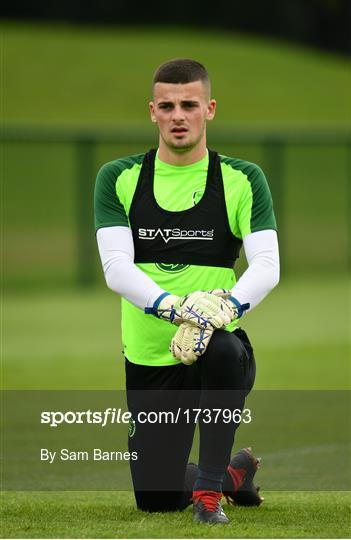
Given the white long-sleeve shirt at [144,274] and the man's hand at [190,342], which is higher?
the white long-sleeve shirt at [144,274]

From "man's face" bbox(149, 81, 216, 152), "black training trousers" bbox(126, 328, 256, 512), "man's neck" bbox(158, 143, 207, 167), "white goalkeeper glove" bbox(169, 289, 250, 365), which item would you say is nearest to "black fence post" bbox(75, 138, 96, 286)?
"black training trousers" bbox(126, 328, 256, 512)

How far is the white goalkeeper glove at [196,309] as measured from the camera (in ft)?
17.5

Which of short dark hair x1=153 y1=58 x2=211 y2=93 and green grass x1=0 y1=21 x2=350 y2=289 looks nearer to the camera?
short dark hair x1=153 y1=58 x2=211 y2=93

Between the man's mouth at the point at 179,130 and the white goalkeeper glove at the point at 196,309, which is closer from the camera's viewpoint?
the white goalkeeper glove at the point at 196,309

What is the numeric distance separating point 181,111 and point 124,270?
72 cm

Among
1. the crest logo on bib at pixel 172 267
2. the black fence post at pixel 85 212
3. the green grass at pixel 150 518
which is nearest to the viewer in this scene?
the green grass at pixel 150 518

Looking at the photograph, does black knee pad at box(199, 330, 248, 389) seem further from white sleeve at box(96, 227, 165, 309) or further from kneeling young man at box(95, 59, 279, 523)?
white sleeve at box(96, 227, 165, 309)

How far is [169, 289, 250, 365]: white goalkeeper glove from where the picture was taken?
5328 mm

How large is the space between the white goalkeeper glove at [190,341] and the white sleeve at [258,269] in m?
0.11

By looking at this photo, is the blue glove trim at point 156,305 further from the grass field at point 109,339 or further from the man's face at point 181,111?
the grass field at point 109,339

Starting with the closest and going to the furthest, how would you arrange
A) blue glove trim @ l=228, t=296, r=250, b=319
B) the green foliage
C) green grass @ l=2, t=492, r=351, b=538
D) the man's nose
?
green grass @ l=2, t=492, r=351, b=538, blue glove trim @ l=228, t=296, r=250, b=319, the man's nose, the green foliage

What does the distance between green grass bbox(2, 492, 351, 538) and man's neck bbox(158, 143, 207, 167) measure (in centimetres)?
155

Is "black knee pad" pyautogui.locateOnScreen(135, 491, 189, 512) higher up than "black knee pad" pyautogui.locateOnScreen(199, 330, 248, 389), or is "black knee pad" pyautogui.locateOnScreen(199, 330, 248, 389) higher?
"black knee pad" pyautogui.locateOnScreen(199, 330, 248, 389)

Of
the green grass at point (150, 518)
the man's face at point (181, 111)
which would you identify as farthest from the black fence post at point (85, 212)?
the man's face at point (181, 111)
